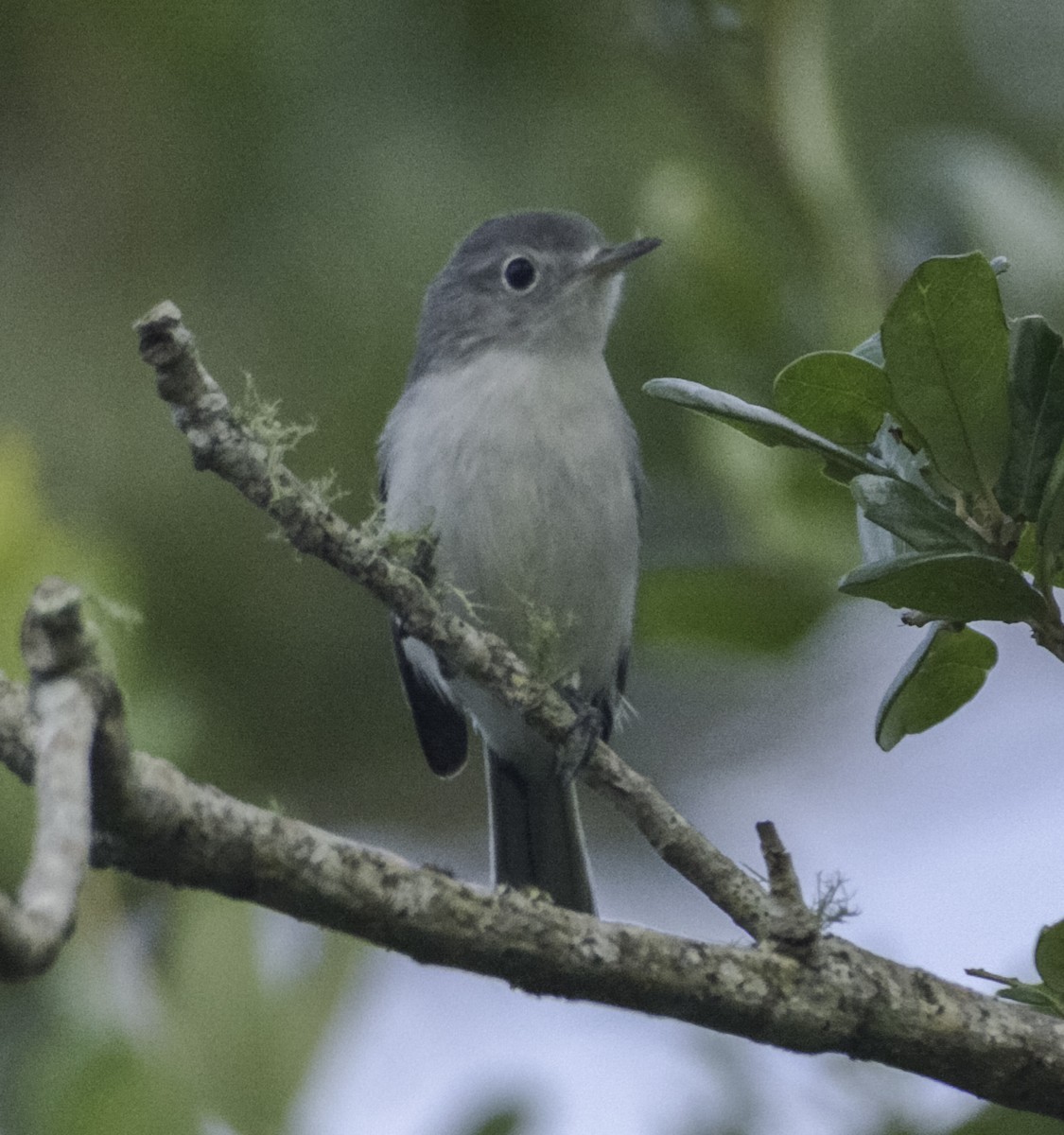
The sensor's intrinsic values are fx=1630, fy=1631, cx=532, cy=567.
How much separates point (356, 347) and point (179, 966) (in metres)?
2.61

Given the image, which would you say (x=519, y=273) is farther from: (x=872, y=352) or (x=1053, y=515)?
(x=1053, y=515)

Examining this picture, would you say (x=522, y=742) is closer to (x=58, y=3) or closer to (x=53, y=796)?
(x=58, y=3)

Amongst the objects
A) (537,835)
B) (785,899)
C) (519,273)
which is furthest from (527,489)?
(785,899)

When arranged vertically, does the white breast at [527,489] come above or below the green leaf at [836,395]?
above

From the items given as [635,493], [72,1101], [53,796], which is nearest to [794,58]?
[635,493]

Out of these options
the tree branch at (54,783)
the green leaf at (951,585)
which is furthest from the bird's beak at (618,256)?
the tree branch at (54,783)

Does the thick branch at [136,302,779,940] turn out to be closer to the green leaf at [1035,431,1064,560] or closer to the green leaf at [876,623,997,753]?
the green leaf at [876,623,997,753]

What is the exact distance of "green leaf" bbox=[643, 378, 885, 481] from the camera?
5.64ft

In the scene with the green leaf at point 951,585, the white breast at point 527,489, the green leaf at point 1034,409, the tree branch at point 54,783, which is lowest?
the tree branch at point 54,783

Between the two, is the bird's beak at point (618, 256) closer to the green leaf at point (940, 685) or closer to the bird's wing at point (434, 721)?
the bird's wing at point (434, 721)

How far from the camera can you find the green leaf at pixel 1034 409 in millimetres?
1725

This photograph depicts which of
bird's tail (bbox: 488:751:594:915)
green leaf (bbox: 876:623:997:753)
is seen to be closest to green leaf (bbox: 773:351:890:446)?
green leaf (bbox: 876:623:997:753)

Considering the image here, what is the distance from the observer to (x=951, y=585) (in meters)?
1.68

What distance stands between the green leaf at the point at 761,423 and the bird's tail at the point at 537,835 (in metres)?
2.65
